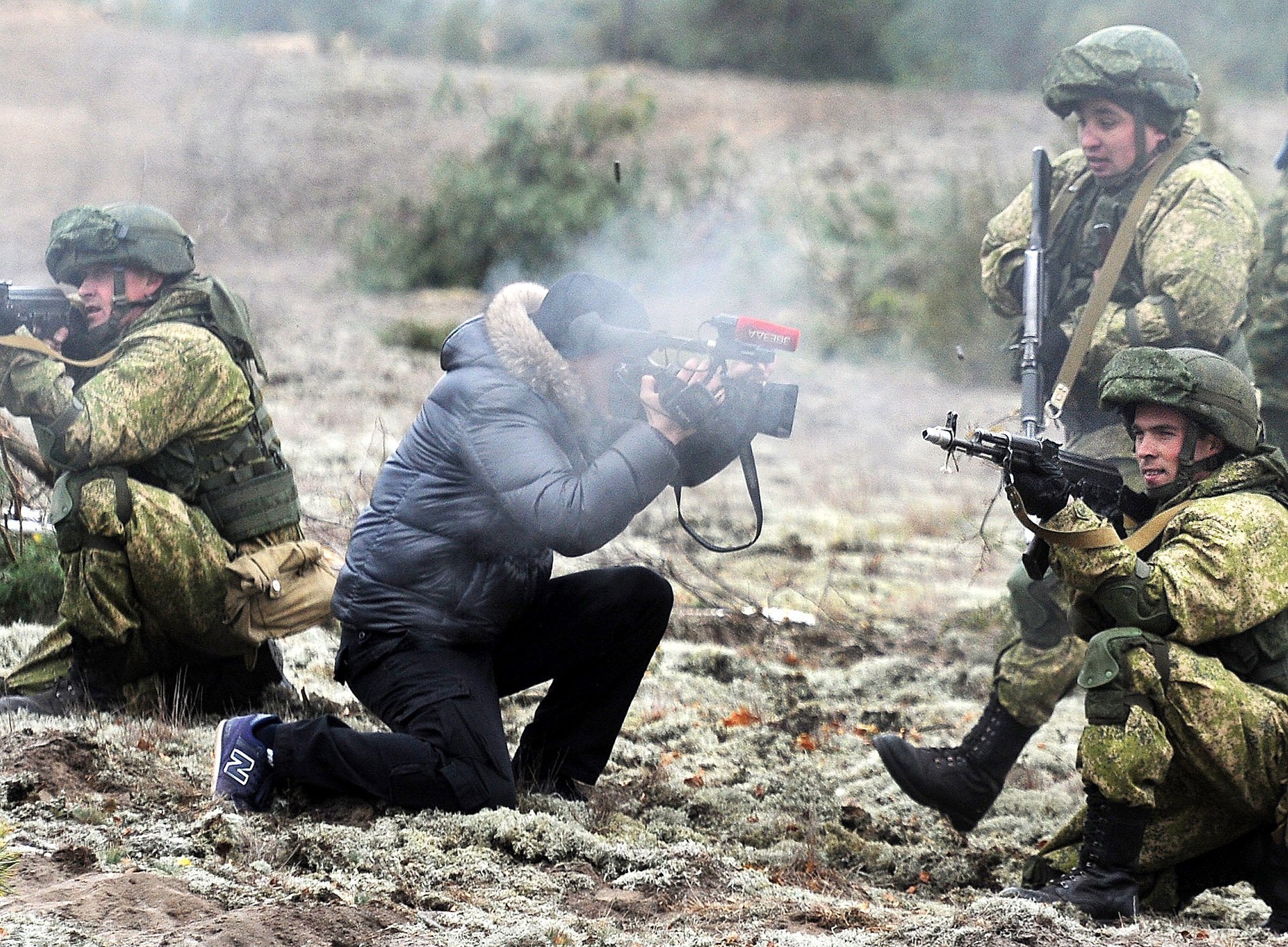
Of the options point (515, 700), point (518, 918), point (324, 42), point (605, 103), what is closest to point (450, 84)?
point (324, 42)

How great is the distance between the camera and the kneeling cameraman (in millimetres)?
4074

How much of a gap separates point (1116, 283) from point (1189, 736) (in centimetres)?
188

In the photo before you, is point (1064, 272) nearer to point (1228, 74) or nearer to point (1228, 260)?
point (1228, 260)

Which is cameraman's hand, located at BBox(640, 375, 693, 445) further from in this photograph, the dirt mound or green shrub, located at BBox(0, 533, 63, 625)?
green shrub, located at BBox(0, 533, 63, 625)

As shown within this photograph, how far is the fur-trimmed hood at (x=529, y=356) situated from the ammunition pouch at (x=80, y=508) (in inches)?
54.7

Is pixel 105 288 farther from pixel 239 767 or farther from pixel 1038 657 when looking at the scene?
pixel 1038 657

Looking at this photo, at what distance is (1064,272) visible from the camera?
527cm

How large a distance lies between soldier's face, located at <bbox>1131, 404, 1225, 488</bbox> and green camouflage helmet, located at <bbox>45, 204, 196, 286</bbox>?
309cm

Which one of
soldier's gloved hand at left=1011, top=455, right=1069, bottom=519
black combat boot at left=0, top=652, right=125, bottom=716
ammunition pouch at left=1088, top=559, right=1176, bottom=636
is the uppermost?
soldier's gloved hand at left=1011, top=455, right=1069, bottom=519

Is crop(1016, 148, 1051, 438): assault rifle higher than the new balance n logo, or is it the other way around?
crop(1016, 148, 1051, 438): assault rifle

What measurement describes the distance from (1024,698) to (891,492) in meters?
5.33

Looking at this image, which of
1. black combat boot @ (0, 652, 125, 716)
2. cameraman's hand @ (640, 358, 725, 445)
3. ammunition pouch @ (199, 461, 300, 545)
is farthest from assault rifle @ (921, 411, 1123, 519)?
black combat boot @ (0, 652, 125, 716)

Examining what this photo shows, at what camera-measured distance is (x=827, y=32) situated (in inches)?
1298

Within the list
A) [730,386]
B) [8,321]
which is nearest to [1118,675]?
[730,386]
